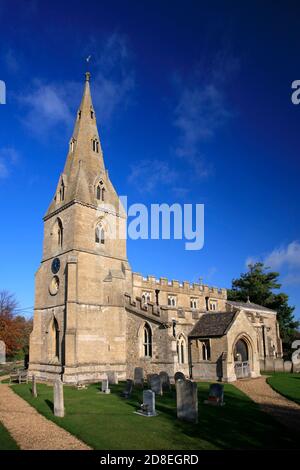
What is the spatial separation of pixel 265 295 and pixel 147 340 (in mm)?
35404

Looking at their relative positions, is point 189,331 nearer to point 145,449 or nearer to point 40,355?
point 40,355

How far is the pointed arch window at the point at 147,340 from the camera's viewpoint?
2648 centimetres

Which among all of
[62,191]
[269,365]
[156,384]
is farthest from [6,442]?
[269,365]

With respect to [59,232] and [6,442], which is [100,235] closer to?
[59,232]

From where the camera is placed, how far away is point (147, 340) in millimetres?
26891

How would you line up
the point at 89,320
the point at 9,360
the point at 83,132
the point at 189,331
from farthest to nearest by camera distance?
the point at 9,360
the point at 83,132
the point at 189,331
the point at 89,320

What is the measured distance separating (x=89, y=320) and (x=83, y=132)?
17.4 meters

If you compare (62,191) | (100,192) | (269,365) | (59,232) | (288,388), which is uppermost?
(62,191)

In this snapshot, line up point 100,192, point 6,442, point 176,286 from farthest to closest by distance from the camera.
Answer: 1. point 176,286
2. point 100,192
3. point 6,442

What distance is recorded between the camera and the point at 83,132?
33.3 m

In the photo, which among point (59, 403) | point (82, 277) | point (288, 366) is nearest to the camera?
point (59, 403)

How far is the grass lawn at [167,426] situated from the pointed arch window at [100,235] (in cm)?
1465
